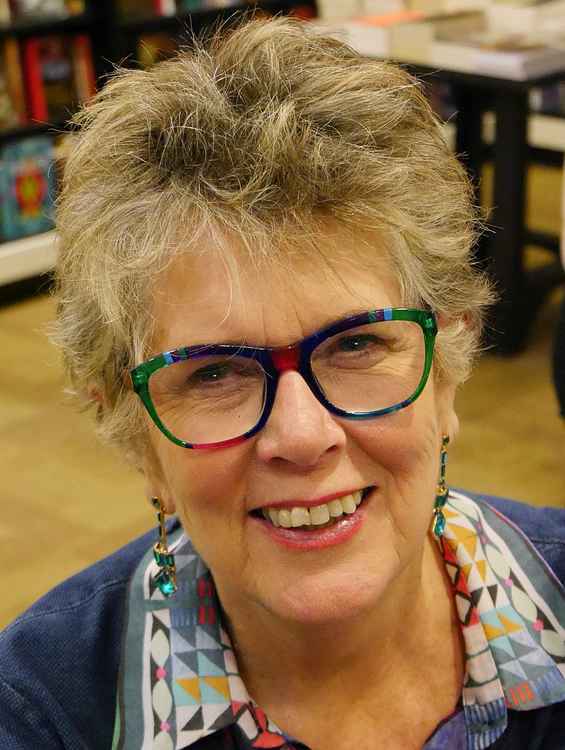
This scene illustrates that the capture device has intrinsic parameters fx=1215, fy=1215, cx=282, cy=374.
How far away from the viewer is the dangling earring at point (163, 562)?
139cm

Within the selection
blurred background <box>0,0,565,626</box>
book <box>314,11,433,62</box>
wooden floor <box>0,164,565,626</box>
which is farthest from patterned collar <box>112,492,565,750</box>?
book <box>314,11,433,62</box>

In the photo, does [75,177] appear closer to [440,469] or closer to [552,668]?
[440,469]

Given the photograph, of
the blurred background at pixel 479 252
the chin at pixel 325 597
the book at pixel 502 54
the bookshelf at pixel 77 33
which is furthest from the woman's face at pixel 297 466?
the bookshelf at pixel 77 33

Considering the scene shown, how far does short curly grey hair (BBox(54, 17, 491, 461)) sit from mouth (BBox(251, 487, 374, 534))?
192 millimetres

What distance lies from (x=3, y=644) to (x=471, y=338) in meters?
0.63

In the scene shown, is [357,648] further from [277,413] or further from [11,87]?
[11,87]

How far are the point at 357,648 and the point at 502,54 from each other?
299 centimetres

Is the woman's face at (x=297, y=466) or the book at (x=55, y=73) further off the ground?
the woman's face at (x=297, y=466)

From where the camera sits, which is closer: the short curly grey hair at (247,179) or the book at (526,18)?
the short curly grey hair at (247,179)

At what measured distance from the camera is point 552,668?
4.49 ft

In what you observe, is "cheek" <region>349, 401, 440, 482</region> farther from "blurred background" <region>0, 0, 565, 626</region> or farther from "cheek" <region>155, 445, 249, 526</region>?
"blurred background" <region>0, 0, 565, 626</region>

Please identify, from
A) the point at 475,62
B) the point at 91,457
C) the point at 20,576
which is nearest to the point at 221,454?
the point at 20,576

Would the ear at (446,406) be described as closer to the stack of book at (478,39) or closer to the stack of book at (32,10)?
the stack of book at (478,39)

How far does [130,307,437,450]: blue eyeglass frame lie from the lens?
1.19m
